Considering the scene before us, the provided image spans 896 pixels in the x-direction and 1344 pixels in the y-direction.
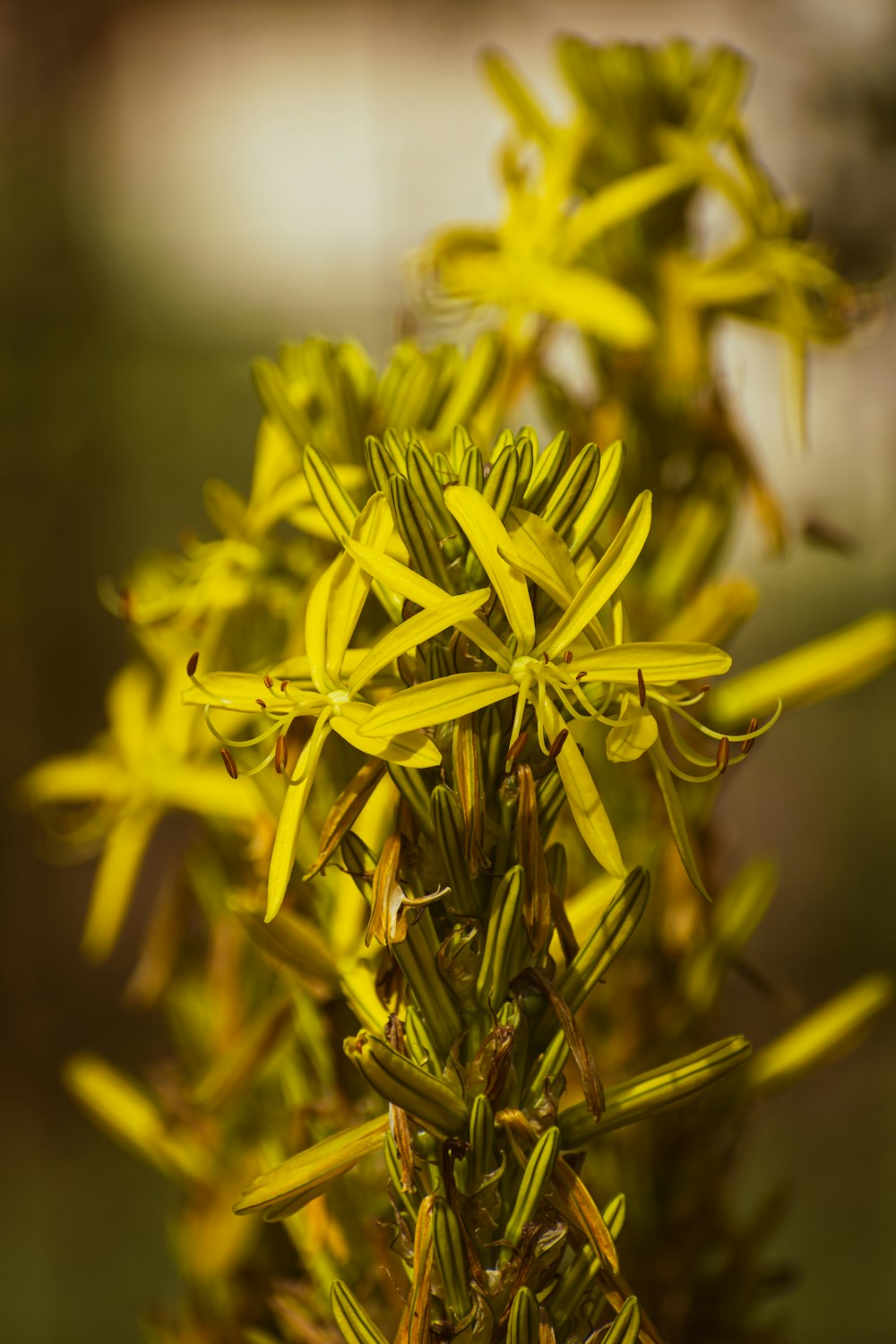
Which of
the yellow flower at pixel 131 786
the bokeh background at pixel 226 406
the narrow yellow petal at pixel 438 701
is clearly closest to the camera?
the narrow yellow petal at pixel 438 701

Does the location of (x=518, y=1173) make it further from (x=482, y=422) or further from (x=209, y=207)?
(x=209, y=207)

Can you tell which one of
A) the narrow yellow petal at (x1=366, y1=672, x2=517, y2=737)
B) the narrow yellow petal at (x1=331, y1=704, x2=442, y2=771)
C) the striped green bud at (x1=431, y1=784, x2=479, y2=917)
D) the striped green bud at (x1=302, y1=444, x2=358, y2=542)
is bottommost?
the striped green bud at (x1=431, y1=784, x2=479, y2=917)

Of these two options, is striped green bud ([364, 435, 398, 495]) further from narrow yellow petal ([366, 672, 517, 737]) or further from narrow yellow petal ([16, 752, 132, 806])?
narrow yellow petal ([16, 752, 132, 806])

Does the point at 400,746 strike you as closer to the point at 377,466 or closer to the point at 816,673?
the point at 377,466

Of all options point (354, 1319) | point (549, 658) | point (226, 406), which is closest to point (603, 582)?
point (549, 658)

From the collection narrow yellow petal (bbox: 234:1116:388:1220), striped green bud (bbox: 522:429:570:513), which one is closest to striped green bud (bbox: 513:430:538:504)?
striped green bud (bbox: 522:429:570:513)

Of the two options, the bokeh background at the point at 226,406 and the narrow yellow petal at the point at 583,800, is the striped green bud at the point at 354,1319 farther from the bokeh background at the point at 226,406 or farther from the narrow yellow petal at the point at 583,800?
the bokeh background at the point at 226,406

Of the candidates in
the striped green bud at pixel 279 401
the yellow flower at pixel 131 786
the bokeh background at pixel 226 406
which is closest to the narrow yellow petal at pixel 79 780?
the yellow flower at pixel 131 786
